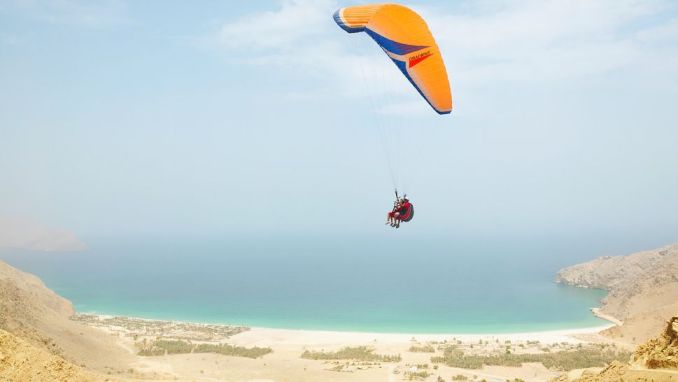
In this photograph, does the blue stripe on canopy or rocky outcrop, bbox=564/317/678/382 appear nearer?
rocky outcrop, bbox=564/317/678/382

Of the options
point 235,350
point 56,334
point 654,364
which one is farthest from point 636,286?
point 56,334

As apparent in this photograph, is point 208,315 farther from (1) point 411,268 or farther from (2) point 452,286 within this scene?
(1) point 411,268

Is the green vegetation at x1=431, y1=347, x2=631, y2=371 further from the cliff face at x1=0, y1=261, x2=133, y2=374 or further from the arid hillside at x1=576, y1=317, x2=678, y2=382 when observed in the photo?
the cliff face at x1=0, y1=261, x2=133, y2=374

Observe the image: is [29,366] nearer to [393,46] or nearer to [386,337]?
[393,46]

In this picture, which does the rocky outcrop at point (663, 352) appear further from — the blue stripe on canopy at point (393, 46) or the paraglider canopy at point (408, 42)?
the blue stripe on canopy at point (393, 46)

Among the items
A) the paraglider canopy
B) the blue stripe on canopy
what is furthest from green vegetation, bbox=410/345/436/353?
the blue stripe on canopy

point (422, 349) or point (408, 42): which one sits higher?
point (408, 42)
